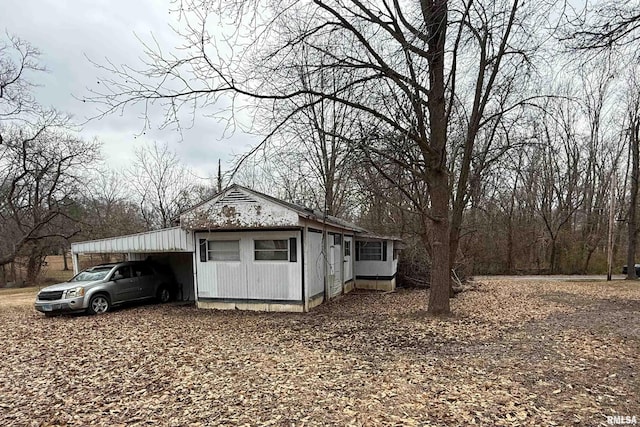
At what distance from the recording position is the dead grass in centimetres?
421

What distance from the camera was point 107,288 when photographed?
1126 cm

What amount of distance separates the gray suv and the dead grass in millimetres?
808

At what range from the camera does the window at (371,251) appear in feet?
53.7

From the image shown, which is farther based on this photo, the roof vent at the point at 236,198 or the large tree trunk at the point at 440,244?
the roof vent at the point at 236,198

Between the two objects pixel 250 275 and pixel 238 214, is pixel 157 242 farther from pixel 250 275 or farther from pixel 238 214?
pixel 250 275

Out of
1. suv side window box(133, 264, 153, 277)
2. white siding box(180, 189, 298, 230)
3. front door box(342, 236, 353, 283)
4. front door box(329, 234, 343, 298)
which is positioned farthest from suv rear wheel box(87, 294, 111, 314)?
front door box(342, 236, 353, 283)

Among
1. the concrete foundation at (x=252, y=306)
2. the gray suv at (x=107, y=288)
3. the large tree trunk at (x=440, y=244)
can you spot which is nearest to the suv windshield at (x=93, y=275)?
the gray suv at (x=107, y=288)

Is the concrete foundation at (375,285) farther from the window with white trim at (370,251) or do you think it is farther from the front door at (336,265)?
the front door at (336,265)

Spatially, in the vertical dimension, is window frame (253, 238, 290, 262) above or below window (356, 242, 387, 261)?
above

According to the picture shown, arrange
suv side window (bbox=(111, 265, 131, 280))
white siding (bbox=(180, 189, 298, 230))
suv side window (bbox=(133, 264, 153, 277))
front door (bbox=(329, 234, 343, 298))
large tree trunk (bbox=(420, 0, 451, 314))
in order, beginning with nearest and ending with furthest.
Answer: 1. large tree trunk (bbox=(420, 0, 451, 314))
2. white siding (bbox=(180, 189, 298, 230))
3. suv side window (bbox=(111, 265, 131, 280))
4. suv side window (bbox=(133, 264, 153, 277))
5. front door (bbox=(329, 234, 343, 298))

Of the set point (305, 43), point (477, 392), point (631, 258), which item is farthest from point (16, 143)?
point (631, 258)

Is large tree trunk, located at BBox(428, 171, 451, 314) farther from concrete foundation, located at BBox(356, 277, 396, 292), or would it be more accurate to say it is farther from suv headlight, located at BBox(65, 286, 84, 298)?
suv headlight, located at BBox(65, 286, 84, 298)

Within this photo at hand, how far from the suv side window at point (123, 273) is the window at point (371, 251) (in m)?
9.18

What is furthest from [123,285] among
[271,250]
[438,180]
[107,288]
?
[438,180]
